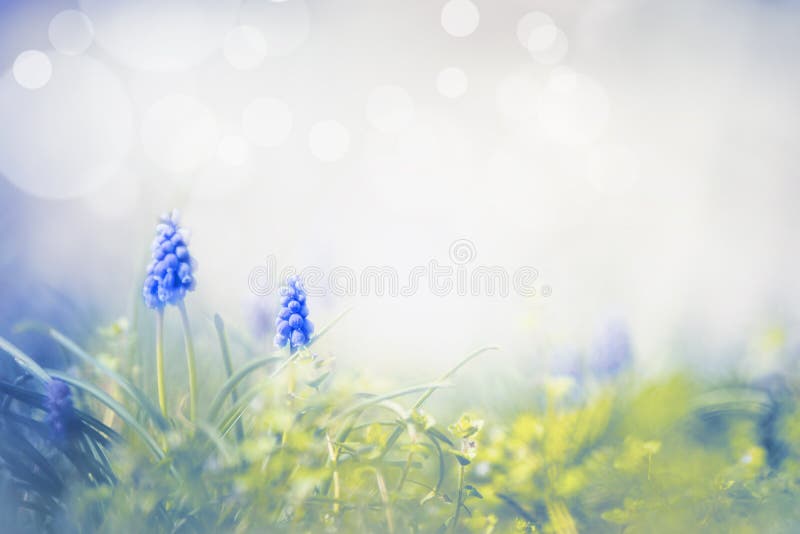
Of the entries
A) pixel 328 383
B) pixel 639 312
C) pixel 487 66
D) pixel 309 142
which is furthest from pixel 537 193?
pixel 328 383

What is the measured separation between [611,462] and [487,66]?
7.33 feet

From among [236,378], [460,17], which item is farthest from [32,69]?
[236,378]

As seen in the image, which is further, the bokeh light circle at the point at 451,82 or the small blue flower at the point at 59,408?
the bokeh light circle at the point at 451,82

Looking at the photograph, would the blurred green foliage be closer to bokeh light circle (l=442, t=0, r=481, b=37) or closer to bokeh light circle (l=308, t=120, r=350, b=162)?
bokeh light circle (l=308, t=120, r=350, b=162)

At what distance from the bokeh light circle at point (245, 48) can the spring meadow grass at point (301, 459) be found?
1.79 m

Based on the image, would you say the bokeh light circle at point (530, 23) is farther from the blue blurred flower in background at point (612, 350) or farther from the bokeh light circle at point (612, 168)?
the blue blurred flower in background at point (612, 350)

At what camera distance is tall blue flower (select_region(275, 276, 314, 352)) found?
1.01 meters

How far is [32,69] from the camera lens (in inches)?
106

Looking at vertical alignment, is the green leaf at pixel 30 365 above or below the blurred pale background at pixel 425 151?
below

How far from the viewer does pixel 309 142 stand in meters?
2.98

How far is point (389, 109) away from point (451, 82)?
34 cm

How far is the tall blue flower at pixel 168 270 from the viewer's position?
1.03 m

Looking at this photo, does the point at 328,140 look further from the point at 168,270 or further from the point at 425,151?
the point at 168,270

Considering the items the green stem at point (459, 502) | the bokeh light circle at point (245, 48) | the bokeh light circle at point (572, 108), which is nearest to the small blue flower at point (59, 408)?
the green stem at point (459, 502)
